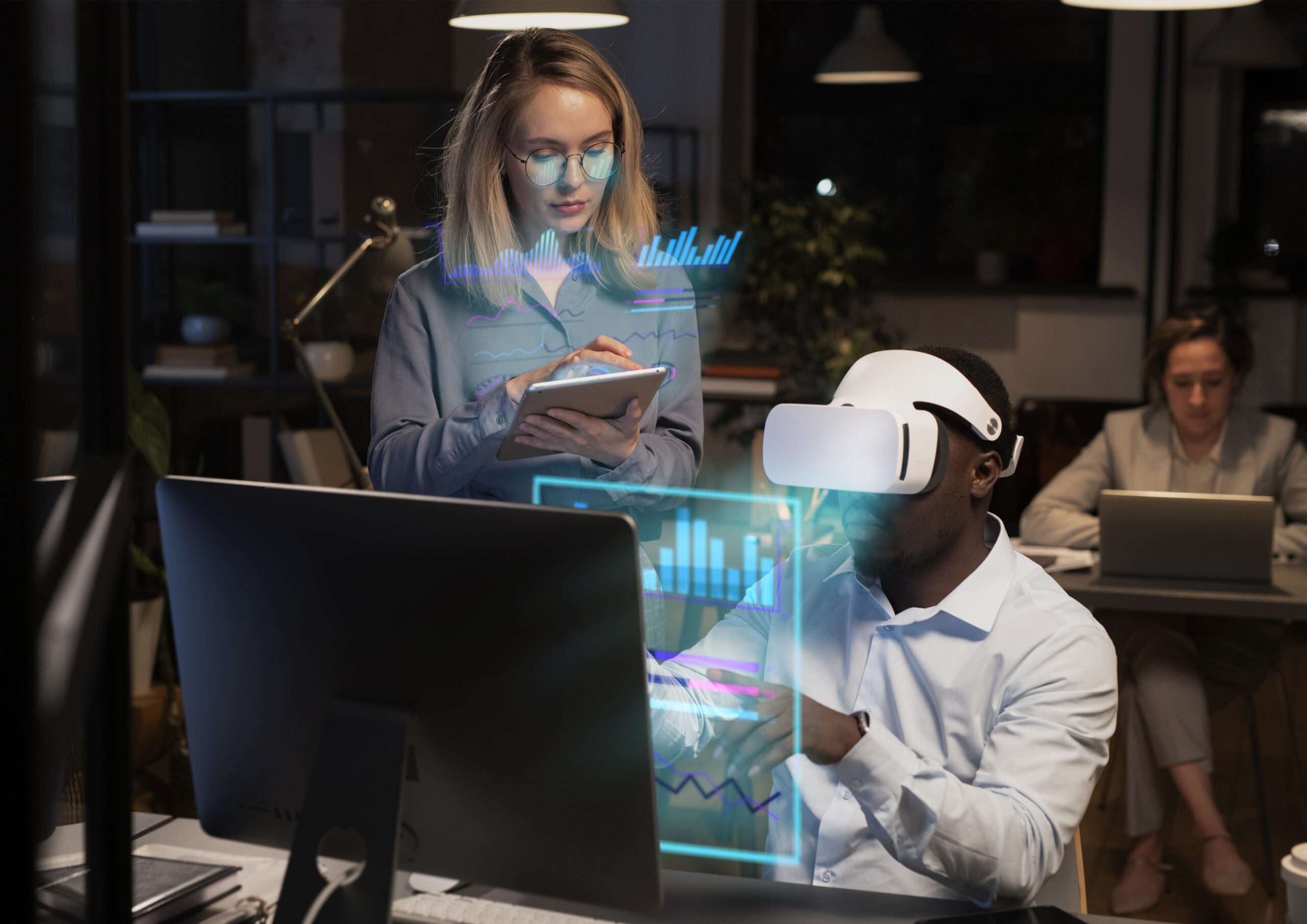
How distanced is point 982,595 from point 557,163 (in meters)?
0.73

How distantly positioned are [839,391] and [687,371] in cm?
44

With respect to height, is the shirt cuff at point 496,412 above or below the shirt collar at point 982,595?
above

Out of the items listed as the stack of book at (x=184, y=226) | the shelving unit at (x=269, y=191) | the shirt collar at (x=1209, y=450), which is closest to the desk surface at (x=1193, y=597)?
the shirt collar at (x=1209, y=450)

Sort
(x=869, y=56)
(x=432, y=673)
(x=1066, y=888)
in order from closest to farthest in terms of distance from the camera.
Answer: (x=432, y=673)
(x=1066, y=888)
(x=869, y=56)

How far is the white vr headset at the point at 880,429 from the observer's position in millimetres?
1093

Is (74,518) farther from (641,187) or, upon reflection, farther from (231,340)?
(231,340)

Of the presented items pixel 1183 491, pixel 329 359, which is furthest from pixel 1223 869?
pixel 329 359

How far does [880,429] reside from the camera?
1101 mm

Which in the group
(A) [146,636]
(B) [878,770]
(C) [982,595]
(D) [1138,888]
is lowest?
(D) [1138,888]

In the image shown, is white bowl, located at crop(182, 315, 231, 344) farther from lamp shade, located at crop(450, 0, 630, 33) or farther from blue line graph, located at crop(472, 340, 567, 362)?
blue line graph, located at crop(472, 340, 567, 362)

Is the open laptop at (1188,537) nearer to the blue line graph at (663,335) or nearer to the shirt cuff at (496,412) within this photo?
the blue line graph at (663,335)

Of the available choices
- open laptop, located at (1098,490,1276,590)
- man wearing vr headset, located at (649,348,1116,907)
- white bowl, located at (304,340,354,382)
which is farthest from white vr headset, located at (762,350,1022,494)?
white bowl, located at (304,340,354,382)

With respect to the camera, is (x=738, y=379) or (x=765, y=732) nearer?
(x=765, y=732)

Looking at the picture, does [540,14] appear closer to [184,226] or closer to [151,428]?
[151,428]
